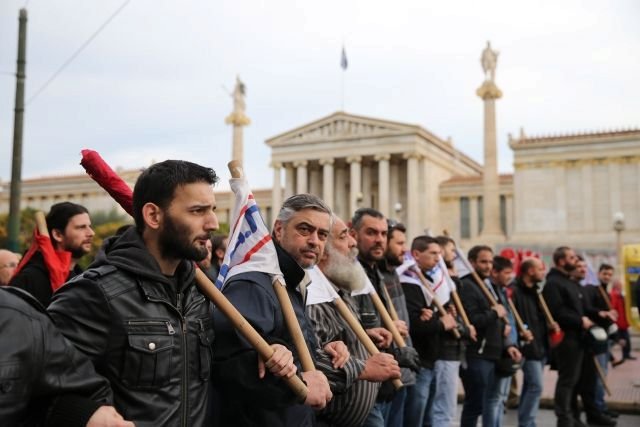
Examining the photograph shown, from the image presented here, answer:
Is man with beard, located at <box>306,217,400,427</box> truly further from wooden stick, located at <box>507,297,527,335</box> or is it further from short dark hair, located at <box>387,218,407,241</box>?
A: wooden stick, located at <box>507,297,527,335</box>

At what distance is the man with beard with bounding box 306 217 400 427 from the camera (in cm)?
356

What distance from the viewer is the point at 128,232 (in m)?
2.45

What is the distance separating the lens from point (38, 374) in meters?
1.76

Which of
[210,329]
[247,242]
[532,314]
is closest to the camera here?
[210,329]

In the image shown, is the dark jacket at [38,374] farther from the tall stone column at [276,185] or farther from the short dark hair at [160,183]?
the tall stone column at [276,185]

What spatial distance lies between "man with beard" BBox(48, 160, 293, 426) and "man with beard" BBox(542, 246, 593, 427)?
6.05 m

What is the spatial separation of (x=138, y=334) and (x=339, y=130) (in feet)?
166

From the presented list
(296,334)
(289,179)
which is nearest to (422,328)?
(296,334)

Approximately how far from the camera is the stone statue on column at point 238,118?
48531mm

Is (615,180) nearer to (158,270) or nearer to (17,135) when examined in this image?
(17,135)

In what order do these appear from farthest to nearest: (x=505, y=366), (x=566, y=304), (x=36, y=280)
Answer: (x=566, y=304) < (x=505, y=366) < (x=36, y=280)

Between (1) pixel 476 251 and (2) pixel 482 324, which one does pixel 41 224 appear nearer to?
(2) pixel 482 324

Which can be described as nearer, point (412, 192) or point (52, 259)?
point (52, 259)

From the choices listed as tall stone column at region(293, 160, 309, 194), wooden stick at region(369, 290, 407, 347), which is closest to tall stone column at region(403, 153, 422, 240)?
tall stone column at region(293, 160, 309, 194)
